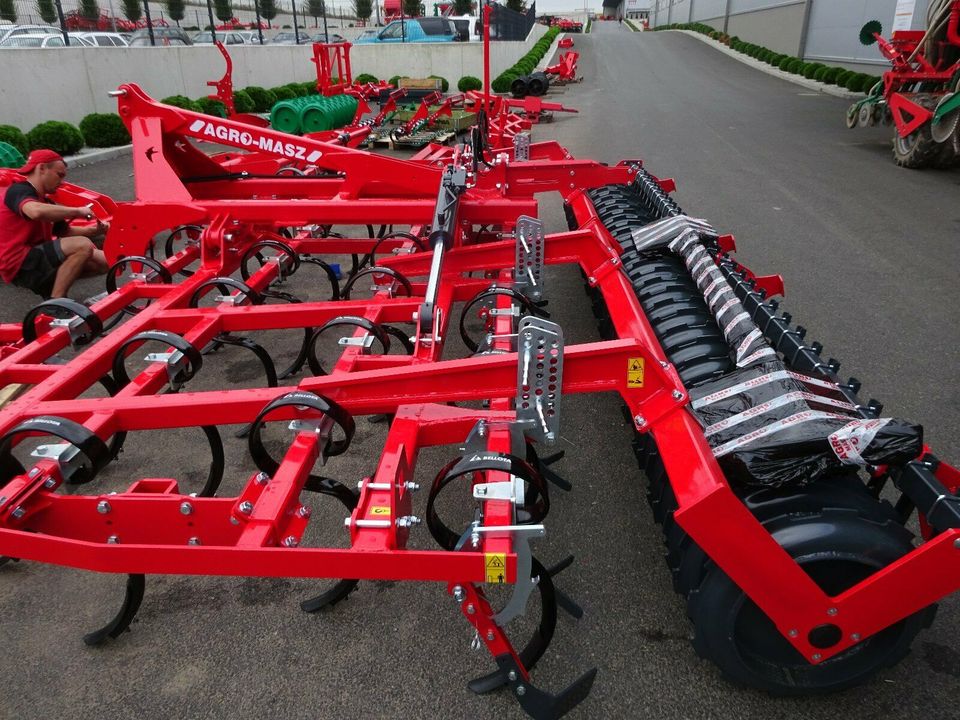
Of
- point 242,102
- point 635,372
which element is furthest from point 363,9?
point 635,372

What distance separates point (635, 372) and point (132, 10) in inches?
866

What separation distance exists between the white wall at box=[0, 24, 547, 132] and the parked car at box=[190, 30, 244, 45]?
1.70 metres

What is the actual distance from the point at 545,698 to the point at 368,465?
171 cm

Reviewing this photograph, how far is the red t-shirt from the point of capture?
4.97 meters

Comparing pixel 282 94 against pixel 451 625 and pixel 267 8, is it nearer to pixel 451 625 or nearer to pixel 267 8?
pixel 267 8

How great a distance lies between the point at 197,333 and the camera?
3301 millimetres

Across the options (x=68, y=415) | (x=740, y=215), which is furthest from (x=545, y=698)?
(x=740, y=215)

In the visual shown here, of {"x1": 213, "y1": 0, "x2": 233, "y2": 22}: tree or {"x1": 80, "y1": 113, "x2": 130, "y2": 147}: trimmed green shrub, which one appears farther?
{"x1": 213, "y1": 0, "x2": 233, "y2": 22}: tree

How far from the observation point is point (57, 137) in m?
10.5

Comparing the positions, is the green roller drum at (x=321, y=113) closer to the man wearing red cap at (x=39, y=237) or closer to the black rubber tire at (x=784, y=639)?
the man wearing red cap at (x=39, y=237)

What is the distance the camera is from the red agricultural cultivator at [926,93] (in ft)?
29.9

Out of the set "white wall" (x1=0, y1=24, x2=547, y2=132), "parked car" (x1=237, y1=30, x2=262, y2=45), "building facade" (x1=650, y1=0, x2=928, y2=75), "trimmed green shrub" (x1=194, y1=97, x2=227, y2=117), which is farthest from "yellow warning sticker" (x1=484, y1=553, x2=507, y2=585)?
"parked car" (x1=237, y1=30, x2=262, y2=45)

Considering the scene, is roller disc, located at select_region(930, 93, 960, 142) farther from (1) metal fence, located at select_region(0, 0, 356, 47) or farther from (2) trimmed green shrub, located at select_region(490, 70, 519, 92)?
(1) metal fence, located at select_region(0, 0, 356, 47)

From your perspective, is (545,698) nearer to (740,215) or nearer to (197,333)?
(197,333)
